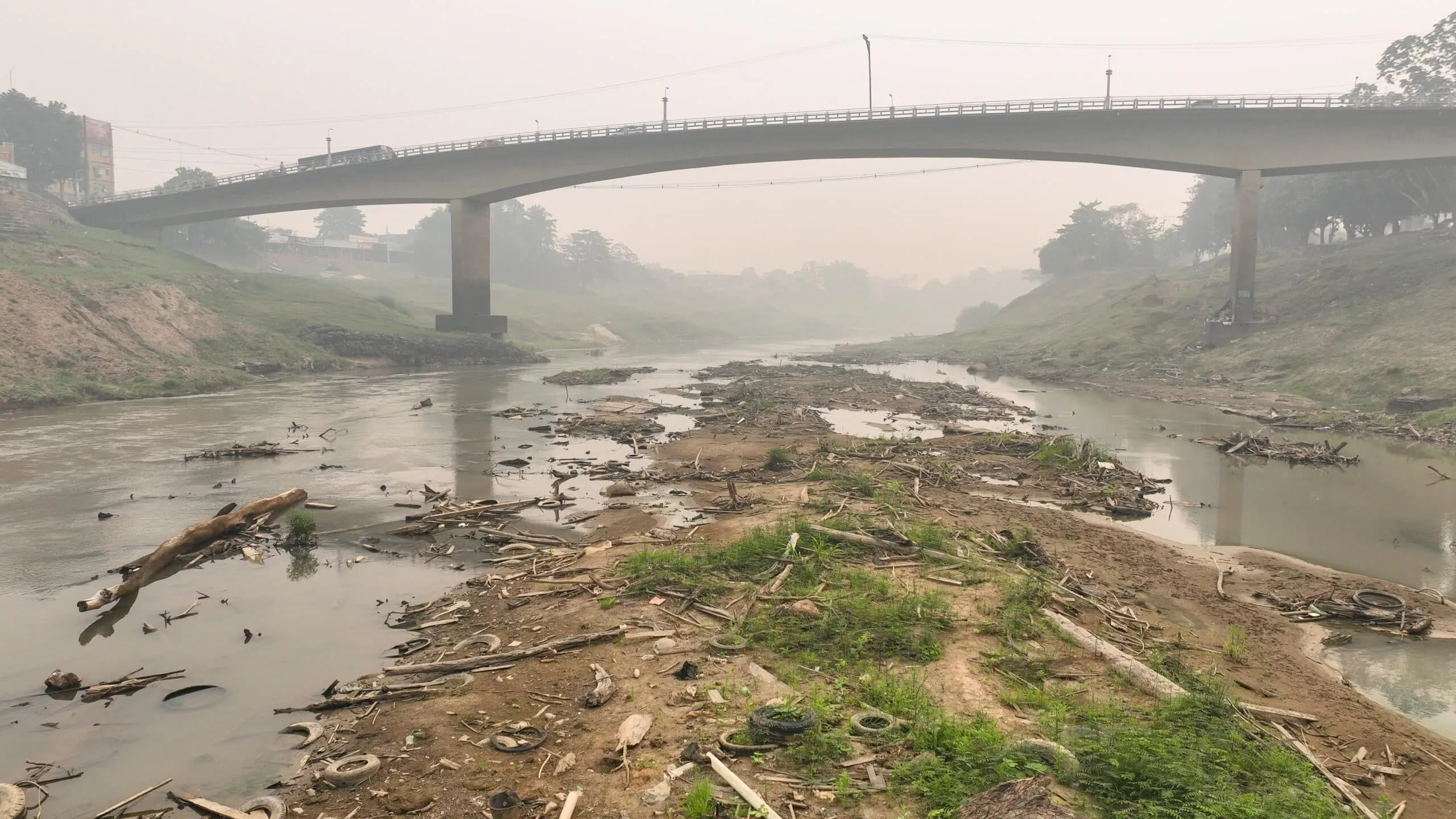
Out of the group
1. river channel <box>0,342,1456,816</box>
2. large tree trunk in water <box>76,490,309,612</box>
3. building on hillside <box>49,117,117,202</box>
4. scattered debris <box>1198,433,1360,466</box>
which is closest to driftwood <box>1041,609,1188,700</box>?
river channel <box>0,342,1456,816</box>

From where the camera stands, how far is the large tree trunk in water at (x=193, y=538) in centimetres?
1098

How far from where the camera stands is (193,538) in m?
12.9

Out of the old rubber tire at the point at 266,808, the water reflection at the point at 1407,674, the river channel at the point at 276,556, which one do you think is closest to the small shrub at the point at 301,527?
the river channel at the point at 276,556

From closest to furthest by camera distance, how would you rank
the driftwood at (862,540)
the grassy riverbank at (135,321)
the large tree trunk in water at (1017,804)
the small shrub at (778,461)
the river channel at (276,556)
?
the large tree trunk in water at (1017,804) < the river channel at (276,556) < the driftwood at (862,540) < the small shrub at (778,461) < the grassy riverbank at (135,321)

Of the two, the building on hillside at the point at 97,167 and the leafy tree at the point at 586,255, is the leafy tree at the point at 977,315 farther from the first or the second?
the building on hillside at the point at 97,167

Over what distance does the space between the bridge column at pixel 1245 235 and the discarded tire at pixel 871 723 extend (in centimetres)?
5108

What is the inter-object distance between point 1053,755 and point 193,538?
12.7 meters

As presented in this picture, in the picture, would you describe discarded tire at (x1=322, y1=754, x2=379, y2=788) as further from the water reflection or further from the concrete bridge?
the concrete bridge

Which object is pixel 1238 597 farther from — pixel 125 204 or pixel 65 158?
pixel 65 158

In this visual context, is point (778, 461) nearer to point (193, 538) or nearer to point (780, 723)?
point (193, 538)

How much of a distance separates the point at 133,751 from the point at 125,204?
90.4 meters

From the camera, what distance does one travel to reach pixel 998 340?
73250 mm

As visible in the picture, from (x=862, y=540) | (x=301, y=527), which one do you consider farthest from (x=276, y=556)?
(x=862, y=540)

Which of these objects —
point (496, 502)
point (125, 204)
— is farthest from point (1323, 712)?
point (125, 204)
